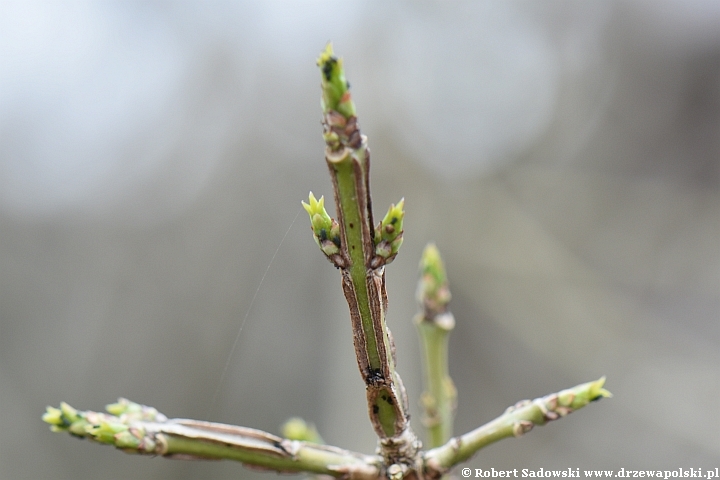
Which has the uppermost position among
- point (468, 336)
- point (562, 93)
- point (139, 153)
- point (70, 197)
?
point (562, 93)

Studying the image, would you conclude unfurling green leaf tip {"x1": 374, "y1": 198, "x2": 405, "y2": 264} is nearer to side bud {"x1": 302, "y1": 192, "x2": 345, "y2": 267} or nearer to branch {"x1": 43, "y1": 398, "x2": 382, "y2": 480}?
side bud {"x1": 302, "y1": 192, "x2": 345, "y2": 267}

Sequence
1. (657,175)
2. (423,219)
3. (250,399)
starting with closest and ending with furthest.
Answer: (423,219), (657,175), (250,399)

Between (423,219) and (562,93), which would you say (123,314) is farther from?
(562,93)

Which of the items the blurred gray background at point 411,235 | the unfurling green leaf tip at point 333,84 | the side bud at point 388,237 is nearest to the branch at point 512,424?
the side bud at point 388,237

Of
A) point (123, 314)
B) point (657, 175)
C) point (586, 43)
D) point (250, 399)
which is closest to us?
point (657, 175)

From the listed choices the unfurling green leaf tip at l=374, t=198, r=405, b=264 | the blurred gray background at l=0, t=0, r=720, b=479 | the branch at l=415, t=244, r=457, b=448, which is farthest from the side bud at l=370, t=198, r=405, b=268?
the blurred gray background at l=0, t=0, r=720, b=479

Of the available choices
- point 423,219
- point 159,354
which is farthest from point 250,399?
point 423,219

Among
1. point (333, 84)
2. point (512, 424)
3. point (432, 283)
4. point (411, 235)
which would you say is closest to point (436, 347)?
point (432, 283)
